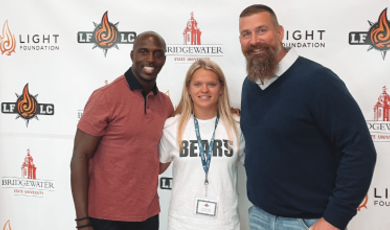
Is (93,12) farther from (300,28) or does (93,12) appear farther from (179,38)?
(300,28)

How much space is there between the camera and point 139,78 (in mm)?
1649

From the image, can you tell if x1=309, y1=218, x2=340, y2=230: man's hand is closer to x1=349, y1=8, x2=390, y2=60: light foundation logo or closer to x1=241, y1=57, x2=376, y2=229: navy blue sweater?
x1=241, y1=57, x2=376, y2=229: navy blue sweater

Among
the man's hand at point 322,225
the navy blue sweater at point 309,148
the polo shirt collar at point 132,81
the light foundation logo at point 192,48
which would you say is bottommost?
the man's hand at point 322,225

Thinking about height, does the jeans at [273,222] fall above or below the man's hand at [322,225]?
below

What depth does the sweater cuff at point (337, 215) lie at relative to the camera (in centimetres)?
120

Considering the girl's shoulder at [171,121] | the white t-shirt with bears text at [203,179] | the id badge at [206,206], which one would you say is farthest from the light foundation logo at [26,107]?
the id badge at [206,206]

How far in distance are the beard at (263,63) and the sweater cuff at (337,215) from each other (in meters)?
0.63

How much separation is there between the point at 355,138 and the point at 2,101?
→ 103 inches

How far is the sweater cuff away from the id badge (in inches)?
22.1

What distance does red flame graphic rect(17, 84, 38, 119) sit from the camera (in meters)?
2.45

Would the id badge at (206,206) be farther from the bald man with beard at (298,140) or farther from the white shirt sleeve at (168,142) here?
the white shirt sleeve at (168,142)

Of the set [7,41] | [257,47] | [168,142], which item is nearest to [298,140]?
[257,47]

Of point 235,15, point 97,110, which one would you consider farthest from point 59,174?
point 235,15

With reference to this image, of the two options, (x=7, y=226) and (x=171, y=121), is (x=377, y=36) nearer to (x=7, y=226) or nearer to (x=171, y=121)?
(x=171, y=121)
